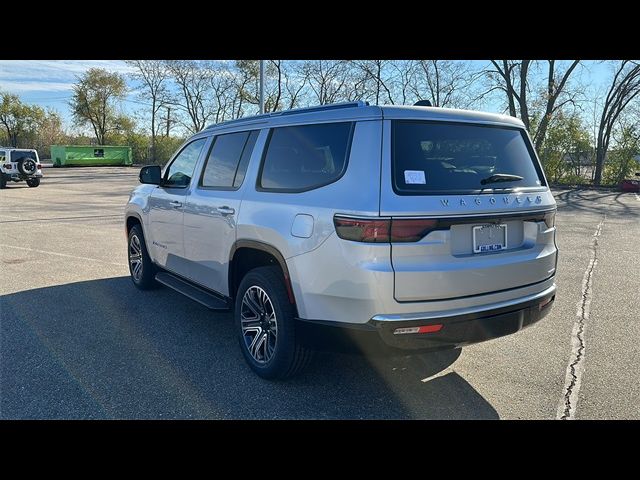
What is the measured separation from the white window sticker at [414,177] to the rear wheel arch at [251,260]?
39.0 inches

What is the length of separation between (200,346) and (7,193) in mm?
20798

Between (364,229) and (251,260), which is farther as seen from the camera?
(251,260)

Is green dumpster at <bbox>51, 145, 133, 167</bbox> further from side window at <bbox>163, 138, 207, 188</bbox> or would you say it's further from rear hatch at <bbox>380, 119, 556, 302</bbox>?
rear hatch at <bbox>380, 119, 556, 302</bbox>

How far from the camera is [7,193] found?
19922mm

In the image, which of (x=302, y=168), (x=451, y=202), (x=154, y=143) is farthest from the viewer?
(x=154, y=143)

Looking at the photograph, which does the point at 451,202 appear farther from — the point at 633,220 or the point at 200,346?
the point at 633,220

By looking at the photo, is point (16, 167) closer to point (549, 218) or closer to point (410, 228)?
point (410, 228)

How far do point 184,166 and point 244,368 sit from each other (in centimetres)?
233

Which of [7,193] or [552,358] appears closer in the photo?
[552,358]

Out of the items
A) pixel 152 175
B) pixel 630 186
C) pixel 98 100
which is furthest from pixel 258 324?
pixel 98 100

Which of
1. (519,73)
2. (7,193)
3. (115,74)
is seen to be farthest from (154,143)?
(519,73)

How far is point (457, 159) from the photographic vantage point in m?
2.92

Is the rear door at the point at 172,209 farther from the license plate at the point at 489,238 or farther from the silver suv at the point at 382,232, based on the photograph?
the license plate at the point at 489,238

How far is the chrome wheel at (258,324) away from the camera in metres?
3.32
